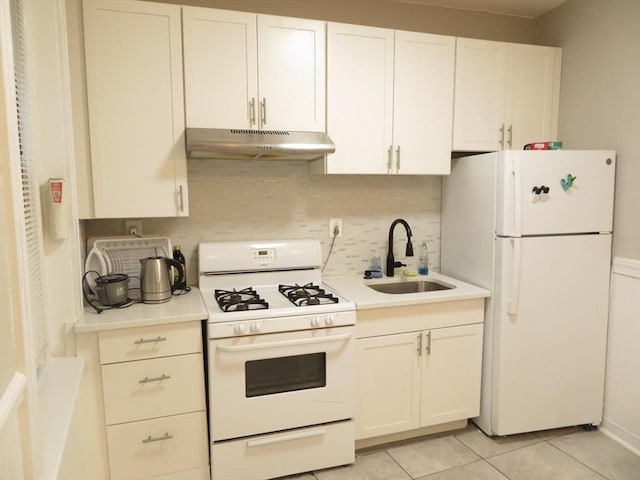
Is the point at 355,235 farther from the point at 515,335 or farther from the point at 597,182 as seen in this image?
the point at 597,182

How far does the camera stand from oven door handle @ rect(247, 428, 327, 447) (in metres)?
2.04

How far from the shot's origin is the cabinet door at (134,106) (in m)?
1.97

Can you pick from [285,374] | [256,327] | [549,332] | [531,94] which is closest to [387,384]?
[285,374]

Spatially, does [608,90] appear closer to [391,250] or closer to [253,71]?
[391,250]

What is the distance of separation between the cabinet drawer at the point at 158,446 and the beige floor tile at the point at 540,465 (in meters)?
1.50

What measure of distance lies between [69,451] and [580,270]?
2.49 meters

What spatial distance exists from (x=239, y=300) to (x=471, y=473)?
1.45m

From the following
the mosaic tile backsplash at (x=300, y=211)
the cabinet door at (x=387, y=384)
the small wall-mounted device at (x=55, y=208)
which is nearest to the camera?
the small wall-mounted device at (x=55, y=208)

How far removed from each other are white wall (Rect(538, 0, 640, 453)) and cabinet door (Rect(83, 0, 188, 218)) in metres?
2.27

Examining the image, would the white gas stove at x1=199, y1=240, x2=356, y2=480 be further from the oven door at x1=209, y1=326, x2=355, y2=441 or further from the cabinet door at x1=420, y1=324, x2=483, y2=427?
the cabinet door at x1=420, y1=324, x2=483, y2=427

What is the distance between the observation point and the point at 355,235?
2805 millimetres

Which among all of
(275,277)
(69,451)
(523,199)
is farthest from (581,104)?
(69,451)

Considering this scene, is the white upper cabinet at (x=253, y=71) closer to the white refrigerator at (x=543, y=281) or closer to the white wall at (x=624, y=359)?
the white refrigerator at (x=543, y=281)

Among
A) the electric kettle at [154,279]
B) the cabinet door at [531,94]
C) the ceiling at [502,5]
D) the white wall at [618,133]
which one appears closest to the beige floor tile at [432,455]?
the white wall at [618,133]
